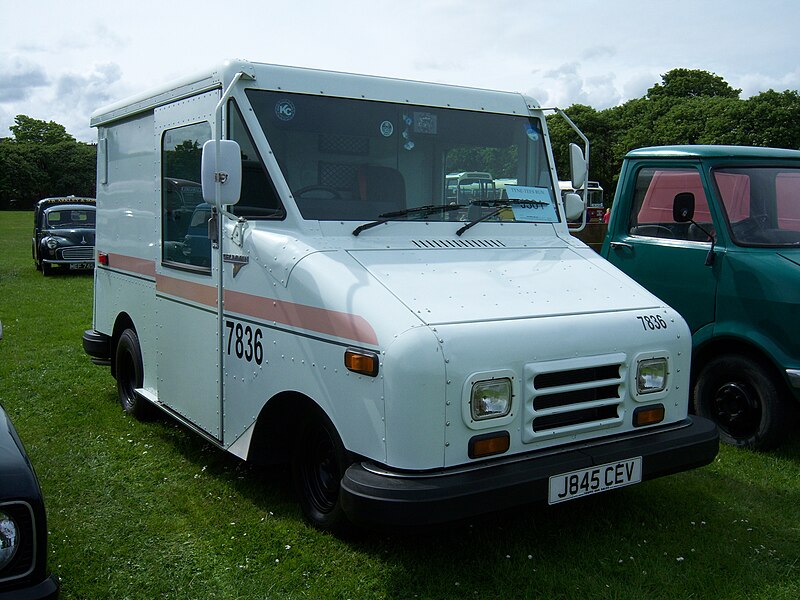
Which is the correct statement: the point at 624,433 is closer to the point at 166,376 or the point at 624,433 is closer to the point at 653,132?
the point at 166,376

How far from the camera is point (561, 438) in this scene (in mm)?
4070

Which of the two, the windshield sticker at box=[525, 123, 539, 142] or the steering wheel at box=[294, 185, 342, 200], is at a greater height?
the windshield sticker at box=[525, 123, 539, 142]

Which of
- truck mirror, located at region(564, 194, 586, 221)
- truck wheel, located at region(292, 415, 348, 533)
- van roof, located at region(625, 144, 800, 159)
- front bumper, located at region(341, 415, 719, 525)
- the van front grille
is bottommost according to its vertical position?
truck wheel, located at region(292, 415, 348, 533)

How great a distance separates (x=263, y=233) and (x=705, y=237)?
380 centimetres

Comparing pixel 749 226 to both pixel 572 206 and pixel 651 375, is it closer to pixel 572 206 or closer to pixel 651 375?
pixel 572 206

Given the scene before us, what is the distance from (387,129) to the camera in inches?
198

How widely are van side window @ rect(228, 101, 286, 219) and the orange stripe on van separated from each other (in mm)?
492

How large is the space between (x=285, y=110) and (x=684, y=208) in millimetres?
3411

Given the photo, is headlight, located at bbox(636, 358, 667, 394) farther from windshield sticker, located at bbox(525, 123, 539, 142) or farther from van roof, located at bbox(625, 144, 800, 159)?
van roof, located at bbox(625, 144, 800, 159)

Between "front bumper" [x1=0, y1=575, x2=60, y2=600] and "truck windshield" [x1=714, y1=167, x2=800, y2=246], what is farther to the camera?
"truck windshield" [x1=714, y1=167, x2=800, y2=246]

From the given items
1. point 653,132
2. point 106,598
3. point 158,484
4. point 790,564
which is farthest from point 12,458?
point 653,132

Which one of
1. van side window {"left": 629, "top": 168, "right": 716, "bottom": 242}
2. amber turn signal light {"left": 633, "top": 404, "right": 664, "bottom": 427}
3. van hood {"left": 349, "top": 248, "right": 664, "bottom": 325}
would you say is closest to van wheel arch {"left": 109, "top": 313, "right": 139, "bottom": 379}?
van hood {"left": 349, "top": 248, "right": 664, "bottom": 325}

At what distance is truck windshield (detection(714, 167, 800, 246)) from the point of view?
6348 millimetres

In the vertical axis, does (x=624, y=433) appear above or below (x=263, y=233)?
below
